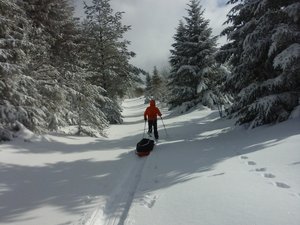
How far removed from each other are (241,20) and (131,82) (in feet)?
49.8

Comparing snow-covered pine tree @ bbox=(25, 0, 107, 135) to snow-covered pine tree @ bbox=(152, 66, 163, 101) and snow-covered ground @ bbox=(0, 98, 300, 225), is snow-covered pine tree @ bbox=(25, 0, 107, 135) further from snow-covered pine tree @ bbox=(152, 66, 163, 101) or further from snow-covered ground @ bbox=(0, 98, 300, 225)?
snow-covered pine tree @ bbox=(152, 66, 163, 101)

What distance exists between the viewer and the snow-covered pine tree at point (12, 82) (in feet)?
34.0

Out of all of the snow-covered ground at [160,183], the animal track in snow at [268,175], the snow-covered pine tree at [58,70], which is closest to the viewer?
the snow-covered ground at [160,183]

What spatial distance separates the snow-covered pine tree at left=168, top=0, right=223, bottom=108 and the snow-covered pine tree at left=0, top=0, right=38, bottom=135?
58.0ft

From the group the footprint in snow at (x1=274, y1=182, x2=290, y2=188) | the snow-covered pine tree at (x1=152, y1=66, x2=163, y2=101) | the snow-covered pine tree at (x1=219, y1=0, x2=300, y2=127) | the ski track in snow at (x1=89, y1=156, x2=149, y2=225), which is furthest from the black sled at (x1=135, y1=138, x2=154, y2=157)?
the snow-covered pine tree at (x1=152, y1=66, x2=163, y2=101)

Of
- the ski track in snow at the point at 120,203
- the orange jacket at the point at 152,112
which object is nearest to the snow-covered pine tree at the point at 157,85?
the orange jacket at the point at 152,112

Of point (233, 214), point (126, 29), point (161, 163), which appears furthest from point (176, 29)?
point (233, 214)

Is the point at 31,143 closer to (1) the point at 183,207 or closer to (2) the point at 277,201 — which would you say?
(1) the point at 183,207

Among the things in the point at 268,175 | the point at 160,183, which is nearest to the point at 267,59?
the point at 268,175

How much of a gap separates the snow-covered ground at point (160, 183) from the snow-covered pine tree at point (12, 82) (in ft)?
2.82

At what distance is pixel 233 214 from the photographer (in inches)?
188

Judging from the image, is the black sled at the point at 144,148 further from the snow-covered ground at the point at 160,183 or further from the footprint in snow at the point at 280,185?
the footprint in snow at the point at 280,185

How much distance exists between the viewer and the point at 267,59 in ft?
38.4

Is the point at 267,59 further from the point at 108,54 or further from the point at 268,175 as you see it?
the point at 108,54
